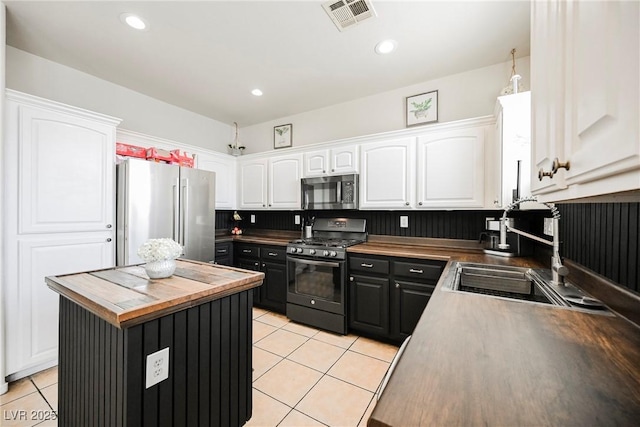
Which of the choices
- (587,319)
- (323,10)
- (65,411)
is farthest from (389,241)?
(65,411)

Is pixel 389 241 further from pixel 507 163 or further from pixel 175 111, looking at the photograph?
pixel 175 111

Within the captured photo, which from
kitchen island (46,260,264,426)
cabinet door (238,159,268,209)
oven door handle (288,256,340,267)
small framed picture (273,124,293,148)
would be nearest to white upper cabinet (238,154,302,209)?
cabinet door (238,159,268,209)

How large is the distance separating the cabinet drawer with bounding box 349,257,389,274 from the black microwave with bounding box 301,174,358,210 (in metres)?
0.65

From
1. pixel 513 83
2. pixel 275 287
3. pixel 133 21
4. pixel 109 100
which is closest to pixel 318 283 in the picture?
pixel 275 287

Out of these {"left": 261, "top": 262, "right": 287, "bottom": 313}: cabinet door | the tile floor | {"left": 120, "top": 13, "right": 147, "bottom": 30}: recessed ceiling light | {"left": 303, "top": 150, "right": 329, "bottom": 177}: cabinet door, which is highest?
{"left": 120, "top": 13, "right": 147, "bottom": 30}: recessed ceiling light

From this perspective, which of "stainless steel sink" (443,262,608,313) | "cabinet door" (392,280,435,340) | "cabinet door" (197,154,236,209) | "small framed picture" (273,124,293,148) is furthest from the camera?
"small framed picture" (273,124,293,148)

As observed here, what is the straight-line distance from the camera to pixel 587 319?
3.18ft

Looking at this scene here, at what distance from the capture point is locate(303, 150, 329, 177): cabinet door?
321 cm

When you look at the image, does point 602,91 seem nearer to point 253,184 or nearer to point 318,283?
point 318,283

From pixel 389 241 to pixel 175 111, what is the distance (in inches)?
133

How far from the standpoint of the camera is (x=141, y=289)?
127 centimetres

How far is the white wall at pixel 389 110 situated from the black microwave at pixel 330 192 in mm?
799

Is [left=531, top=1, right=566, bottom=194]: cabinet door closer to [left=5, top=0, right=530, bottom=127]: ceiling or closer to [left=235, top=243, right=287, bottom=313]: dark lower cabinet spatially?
[left=5, top=0, right=530, bottom=127]: ceiling

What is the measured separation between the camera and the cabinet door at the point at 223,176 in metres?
3.65
